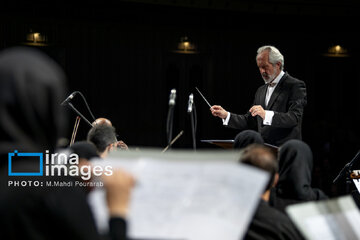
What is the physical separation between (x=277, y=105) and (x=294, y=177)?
187 centimetres

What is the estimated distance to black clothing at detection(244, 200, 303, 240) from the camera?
1.83 meters

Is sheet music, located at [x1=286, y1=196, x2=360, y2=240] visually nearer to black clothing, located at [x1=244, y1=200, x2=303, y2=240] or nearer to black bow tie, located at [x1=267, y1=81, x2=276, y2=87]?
black clothing, located at [x1=244, y1=200, x2=303, y2=240]

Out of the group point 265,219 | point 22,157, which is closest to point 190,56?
point 265,219

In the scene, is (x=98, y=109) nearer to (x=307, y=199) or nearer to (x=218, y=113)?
(x=218, y=113)

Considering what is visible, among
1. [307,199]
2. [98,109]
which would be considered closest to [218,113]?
[307,199]

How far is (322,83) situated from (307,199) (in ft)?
29.3

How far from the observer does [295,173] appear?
2.40m

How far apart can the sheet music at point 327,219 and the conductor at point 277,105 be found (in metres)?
2.25

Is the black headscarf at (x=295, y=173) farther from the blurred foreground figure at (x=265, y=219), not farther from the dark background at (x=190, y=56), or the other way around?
the dark background at (x=190, y=56)

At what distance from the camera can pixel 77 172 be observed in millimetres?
2270

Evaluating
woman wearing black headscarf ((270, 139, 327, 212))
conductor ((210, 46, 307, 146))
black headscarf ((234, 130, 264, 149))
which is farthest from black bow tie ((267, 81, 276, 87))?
woman wearing black headscarf ((270, 139, 327, 212))

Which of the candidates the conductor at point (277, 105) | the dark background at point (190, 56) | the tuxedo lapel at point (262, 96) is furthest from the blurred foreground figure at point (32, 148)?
the dark background at point (190, 56)

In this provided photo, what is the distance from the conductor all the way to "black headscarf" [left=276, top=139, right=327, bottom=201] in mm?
1463

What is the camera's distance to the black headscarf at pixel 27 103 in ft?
3.65
